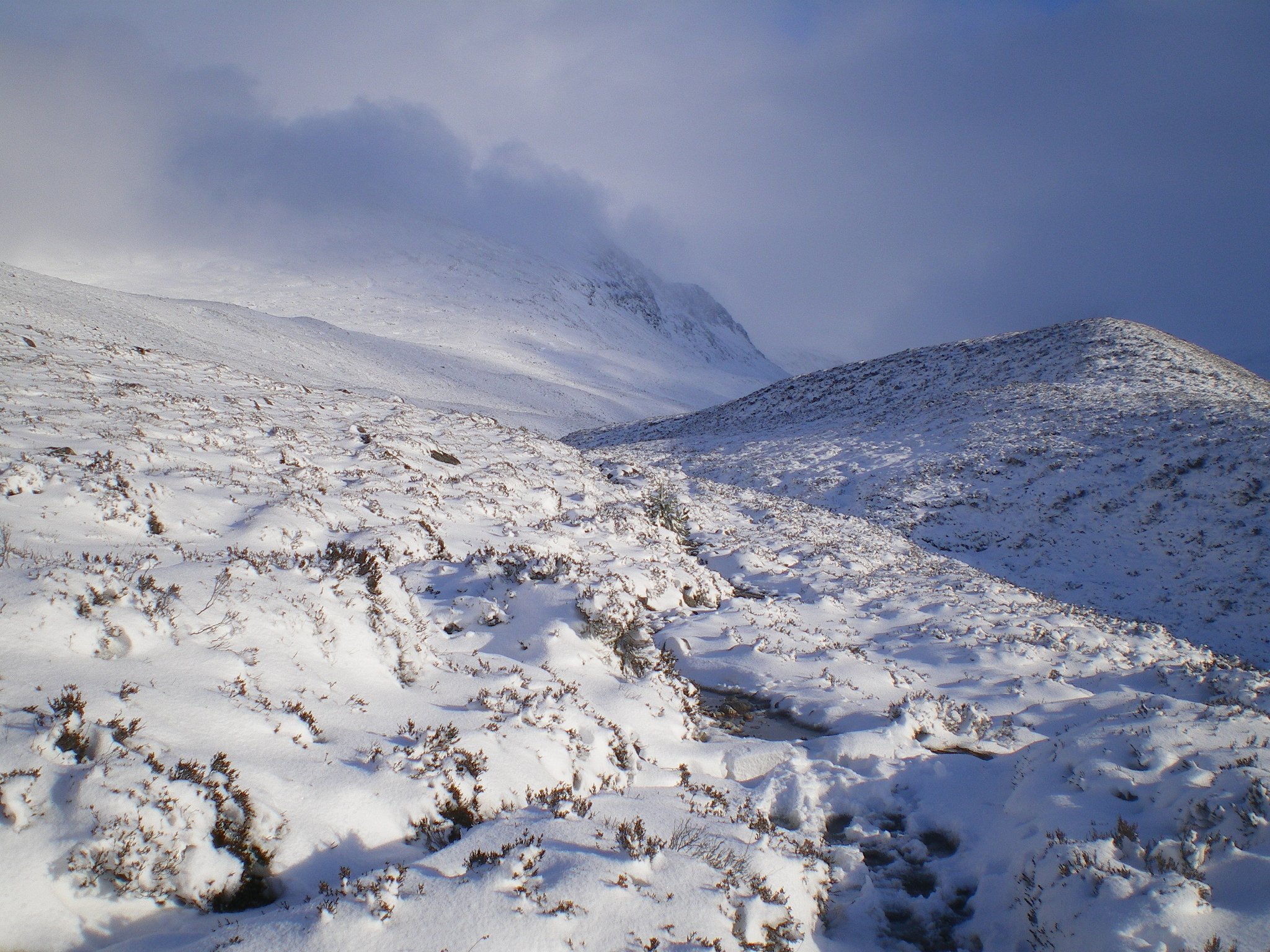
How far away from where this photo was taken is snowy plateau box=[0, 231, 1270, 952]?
390 centimetres

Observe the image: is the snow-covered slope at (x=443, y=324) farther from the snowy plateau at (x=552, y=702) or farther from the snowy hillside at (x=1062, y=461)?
the snowy plateau at (x=552, y=702)

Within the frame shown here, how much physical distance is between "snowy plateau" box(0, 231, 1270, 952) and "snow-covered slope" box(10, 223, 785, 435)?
90.1 feet

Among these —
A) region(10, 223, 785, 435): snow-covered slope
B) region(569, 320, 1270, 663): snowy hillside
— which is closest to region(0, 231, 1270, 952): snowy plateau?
region(569, 320, 1270, 663): snowy hillside

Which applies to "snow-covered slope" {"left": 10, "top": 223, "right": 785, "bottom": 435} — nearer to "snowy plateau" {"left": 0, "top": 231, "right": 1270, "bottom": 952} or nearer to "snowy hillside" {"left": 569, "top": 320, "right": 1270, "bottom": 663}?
"snowy hillside" {"left": 569, "top": 320, "right": 1270, "bottom": 663}

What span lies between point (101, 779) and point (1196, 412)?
125ft

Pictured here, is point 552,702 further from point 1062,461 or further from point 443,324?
point 443,324

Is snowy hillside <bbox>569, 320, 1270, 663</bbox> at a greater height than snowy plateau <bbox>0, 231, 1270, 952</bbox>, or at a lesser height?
greater

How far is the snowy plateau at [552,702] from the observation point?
3896 millimetres

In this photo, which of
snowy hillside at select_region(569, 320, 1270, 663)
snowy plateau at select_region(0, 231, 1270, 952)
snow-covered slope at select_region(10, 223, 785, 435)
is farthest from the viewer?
snow-covered slope at select_region(10, 223, 785, 435)

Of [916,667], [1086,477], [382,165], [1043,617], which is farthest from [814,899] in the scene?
[382,165]

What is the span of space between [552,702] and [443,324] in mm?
79697

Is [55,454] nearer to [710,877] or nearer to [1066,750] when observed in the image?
[710,877]

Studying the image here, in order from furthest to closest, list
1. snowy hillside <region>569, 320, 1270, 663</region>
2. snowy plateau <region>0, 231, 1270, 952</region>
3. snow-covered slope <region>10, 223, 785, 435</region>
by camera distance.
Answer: snow-covered slope <region>10, 223, 785, 435</region> < snowy hillside <region>569, 320, 1270, 663</region> < snowy plateau <region>0, 231, 1270, 952</region>

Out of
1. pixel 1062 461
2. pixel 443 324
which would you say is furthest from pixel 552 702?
pixel 443 324
